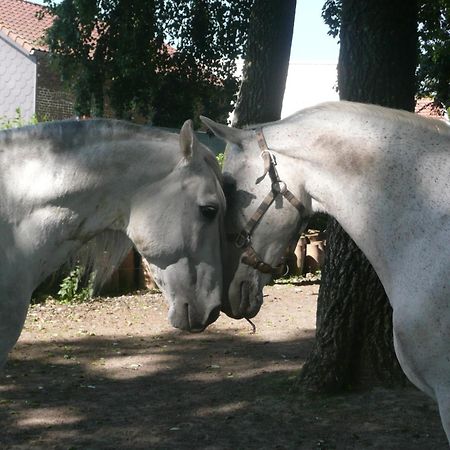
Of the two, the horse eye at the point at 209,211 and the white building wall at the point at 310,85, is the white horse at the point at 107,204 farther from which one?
the white building wall at the point at 310,85

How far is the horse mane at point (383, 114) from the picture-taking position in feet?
9.65

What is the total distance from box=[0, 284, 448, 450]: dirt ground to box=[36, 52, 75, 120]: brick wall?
50.4 ft

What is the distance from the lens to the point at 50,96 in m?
23.3

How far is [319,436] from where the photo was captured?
4.98 meters

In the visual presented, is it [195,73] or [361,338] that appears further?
[195,73]

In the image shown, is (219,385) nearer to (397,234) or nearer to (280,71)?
(397,234)

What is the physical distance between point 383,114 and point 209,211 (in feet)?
2.83

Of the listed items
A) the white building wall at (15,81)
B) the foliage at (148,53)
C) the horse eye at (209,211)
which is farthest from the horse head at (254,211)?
the white building wall at (15,81)

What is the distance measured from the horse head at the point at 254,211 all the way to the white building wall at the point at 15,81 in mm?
21092

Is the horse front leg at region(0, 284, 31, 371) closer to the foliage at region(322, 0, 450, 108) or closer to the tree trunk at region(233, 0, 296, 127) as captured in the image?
the tree trunk at region(233, 0, 296, 127)

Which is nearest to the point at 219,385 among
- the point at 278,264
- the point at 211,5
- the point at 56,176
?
the point at 278,264

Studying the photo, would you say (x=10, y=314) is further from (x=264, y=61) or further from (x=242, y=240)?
(x=264, y=61)

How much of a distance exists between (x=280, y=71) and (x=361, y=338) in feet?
20.5

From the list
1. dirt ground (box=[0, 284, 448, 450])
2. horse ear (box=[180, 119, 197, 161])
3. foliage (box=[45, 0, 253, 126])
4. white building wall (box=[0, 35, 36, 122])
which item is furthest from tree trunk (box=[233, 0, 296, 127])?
white building wall (box=[0, 35, 36, 122])
